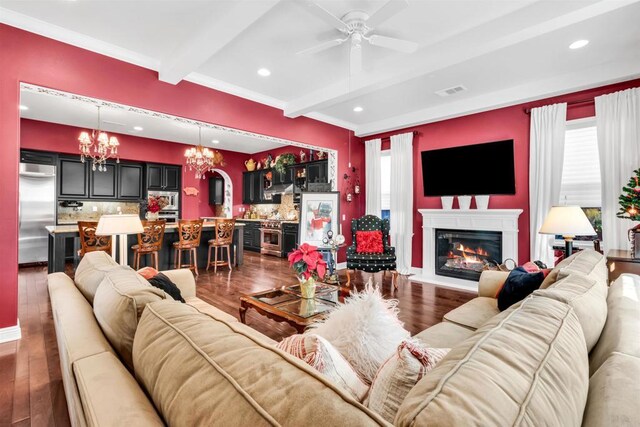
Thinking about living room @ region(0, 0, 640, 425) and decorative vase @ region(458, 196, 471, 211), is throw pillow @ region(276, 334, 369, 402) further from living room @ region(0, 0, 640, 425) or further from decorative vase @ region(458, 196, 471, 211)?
decorative vase @ region(458, 196, 471, 211)

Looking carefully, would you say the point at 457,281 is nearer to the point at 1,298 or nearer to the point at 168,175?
the point at 1,298

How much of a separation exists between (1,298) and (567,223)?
5.31 meters

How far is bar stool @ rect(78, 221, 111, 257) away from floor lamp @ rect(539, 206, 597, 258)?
5602 millimetres

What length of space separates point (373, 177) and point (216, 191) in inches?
205

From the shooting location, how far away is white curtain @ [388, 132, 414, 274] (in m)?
5.56

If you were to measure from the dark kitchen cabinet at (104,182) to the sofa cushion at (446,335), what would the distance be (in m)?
7.67

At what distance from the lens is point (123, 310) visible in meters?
1.06

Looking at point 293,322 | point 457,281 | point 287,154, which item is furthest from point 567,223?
point 287,154

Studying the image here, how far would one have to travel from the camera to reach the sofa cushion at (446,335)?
167 cm

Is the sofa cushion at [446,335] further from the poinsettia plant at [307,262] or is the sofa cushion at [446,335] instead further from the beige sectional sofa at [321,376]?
the poinsettia plant at [307,262]

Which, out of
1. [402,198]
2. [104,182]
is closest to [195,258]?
[104,182]

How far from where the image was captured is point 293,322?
2.24m

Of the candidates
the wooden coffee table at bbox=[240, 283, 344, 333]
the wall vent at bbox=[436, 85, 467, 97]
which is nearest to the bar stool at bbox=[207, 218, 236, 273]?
the wooden coffee table at bbox=[240, 283, 344, 333]

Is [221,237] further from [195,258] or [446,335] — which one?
[446,335]
